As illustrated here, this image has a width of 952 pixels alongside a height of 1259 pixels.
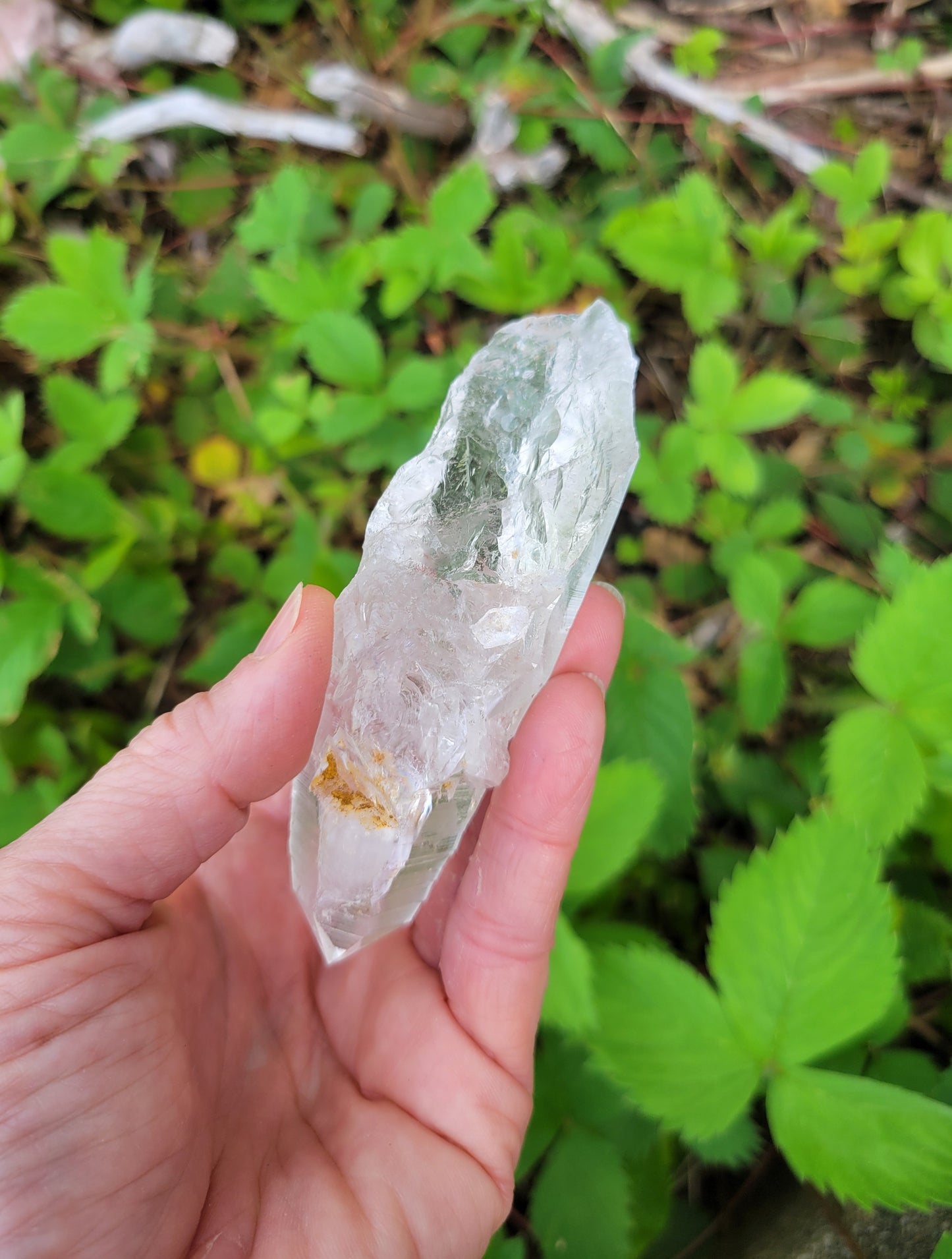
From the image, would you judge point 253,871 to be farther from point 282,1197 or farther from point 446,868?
point 282,1197

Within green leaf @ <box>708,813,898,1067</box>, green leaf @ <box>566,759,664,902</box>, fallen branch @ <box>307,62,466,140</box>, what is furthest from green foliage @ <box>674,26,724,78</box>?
green leaf @ <box>708,813,898,1067</box>

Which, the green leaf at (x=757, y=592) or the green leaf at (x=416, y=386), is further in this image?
the green leaf at (x=416, y=386)

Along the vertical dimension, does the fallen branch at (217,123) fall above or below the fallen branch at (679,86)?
below

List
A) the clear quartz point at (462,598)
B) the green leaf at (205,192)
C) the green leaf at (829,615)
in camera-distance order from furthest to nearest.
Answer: the green leaf at (205,192) → the green leaf at (829,615) → the clear quartz point at (462,598)

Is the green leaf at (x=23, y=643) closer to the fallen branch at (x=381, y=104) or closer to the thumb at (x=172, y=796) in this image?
the thumb at (x=172, y=796)

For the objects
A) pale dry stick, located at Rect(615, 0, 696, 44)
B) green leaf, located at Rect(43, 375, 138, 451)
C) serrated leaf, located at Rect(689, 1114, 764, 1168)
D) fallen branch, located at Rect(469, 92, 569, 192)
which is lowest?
serrated leaf, located at Rect(689, 1114, 764, 1168)

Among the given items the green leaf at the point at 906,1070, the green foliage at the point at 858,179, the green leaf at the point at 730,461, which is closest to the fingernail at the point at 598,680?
the green leaf at the point at 730,461

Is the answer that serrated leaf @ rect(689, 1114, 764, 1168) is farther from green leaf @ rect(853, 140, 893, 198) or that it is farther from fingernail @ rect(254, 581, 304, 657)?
green leaf @ rect(853, 140, 893, 198)
